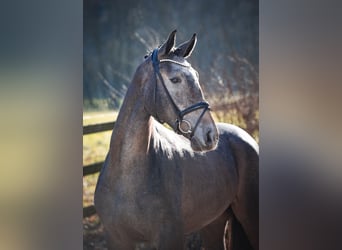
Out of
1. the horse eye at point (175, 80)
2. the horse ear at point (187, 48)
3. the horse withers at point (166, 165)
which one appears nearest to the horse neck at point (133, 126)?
the horse withers at point (166, 165)

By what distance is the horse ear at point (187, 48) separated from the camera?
9.20 feet

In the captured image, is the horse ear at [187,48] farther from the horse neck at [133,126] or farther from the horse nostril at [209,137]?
the horse nostril at [209,137]

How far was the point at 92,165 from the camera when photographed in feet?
9.52

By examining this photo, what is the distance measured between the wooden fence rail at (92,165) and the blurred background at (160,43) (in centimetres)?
2

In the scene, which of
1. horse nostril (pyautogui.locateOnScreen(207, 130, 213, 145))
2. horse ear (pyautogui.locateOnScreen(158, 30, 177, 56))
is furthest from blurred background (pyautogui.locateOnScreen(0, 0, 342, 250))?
horse nostril (pyautogui.locateOnScreen(207, 130, 213, 145))

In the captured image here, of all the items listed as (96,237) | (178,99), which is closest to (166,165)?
(178,99)

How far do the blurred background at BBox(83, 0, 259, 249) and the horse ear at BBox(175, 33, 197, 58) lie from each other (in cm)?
3

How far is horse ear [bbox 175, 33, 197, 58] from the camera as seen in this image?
2.81 meters

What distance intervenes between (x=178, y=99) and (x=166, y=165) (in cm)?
41

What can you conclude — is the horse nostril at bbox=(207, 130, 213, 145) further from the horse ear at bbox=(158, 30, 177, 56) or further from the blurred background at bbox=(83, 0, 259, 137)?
the horse ear at bbox=(158, 30, 177, 56)

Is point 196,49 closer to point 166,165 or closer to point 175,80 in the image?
point 175,80
